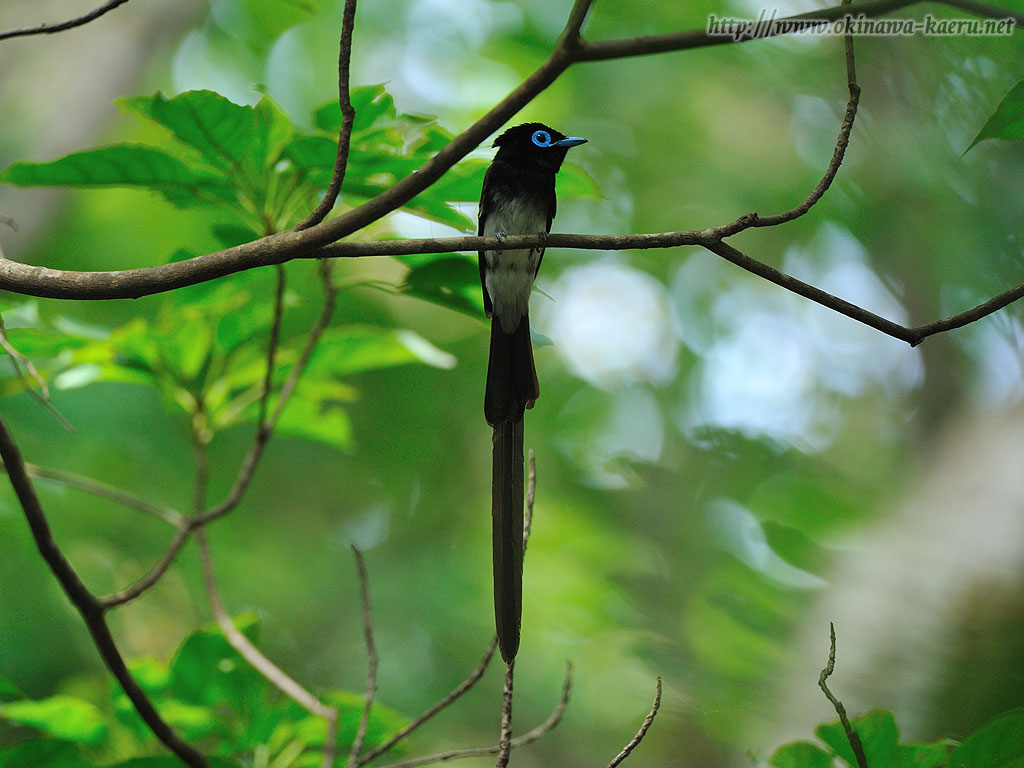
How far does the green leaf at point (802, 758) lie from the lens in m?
1.20

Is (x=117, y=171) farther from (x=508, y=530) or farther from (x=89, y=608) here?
(x=508, y=530)

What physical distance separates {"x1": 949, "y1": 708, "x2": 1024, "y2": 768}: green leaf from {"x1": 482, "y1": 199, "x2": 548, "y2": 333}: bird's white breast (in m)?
1.21

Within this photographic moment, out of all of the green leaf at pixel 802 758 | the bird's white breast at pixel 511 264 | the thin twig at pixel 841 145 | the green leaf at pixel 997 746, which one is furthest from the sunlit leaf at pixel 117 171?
the green leaf at pixel 997 746

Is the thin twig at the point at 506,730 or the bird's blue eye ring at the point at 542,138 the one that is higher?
the bird's blue eye ring at the point at 542,138

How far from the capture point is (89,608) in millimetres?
1218

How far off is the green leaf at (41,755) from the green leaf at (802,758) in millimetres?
1025

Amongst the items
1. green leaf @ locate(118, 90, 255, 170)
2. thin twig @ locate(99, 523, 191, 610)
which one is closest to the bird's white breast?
green leaf @ locate(118, 90, 255, 170)

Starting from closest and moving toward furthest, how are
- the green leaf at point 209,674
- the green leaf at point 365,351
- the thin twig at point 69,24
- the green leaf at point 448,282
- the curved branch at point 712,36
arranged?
the curved branch at point 712,36 < the thin twig at point 69,24 < the green leaf at point 209,674 < the green leaf at point 448,282 < the green leaf at point 365,351

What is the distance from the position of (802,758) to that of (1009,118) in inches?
34.4

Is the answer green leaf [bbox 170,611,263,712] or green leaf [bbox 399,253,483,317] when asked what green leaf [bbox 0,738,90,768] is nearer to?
green leaf [bbox 170,611,263,712]

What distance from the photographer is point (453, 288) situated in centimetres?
153

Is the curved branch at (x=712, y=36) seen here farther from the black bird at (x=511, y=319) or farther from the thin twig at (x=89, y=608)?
the thin twig at (x=89, y=608)

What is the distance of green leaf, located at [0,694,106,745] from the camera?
4.28 feet

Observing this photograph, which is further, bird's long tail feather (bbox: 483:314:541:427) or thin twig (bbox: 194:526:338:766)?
bird's long tail feather (bbox: 483:314:541:427)
